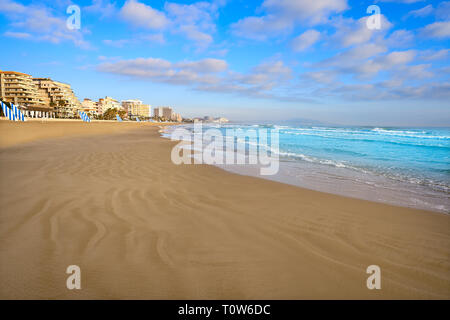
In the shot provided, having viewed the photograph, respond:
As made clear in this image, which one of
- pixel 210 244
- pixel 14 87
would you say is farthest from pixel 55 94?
pixel 210 244

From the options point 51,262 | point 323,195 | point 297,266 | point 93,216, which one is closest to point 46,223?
point 93,216

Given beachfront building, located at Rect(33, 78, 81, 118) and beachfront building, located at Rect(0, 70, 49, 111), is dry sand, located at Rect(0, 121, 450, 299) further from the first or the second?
beachfront building, located at Rect(33, 78, 81, 118)

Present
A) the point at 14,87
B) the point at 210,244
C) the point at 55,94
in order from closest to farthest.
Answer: the point at 210,244 → the point at 14,87 → the point at 55,94

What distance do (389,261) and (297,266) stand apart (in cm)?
115

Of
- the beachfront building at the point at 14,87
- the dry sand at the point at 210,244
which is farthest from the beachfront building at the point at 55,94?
the dry sand at the point at 210,244

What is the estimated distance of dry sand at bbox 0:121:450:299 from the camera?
6.86ft

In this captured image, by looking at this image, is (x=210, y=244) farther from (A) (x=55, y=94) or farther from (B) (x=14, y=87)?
(A) (x=55, y=94)

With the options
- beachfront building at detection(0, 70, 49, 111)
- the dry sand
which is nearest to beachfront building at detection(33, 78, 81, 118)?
beachfront building at detection(0, 70, 49, 111)

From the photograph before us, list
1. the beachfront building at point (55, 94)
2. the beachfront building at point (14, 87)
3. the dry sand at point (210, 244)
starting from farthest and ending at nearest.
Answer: the beachfront building at point (55, 94)
the beachfront building at point (14, 87)
the dry sand at point (210, 244)

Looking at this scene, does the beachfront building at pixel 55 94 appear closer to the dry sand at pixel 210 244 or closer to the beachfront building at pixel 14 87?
the beachfront building at pixel 14 87

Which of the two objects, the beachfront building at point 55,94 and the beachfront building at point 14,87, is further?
the beachfront building at point 55,94

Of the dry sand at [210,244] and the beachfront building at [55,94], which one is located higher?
the beachfront building at [55,94]

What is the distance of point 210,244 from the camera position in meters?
2.82

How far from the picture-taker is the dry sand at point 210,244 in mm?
2090
